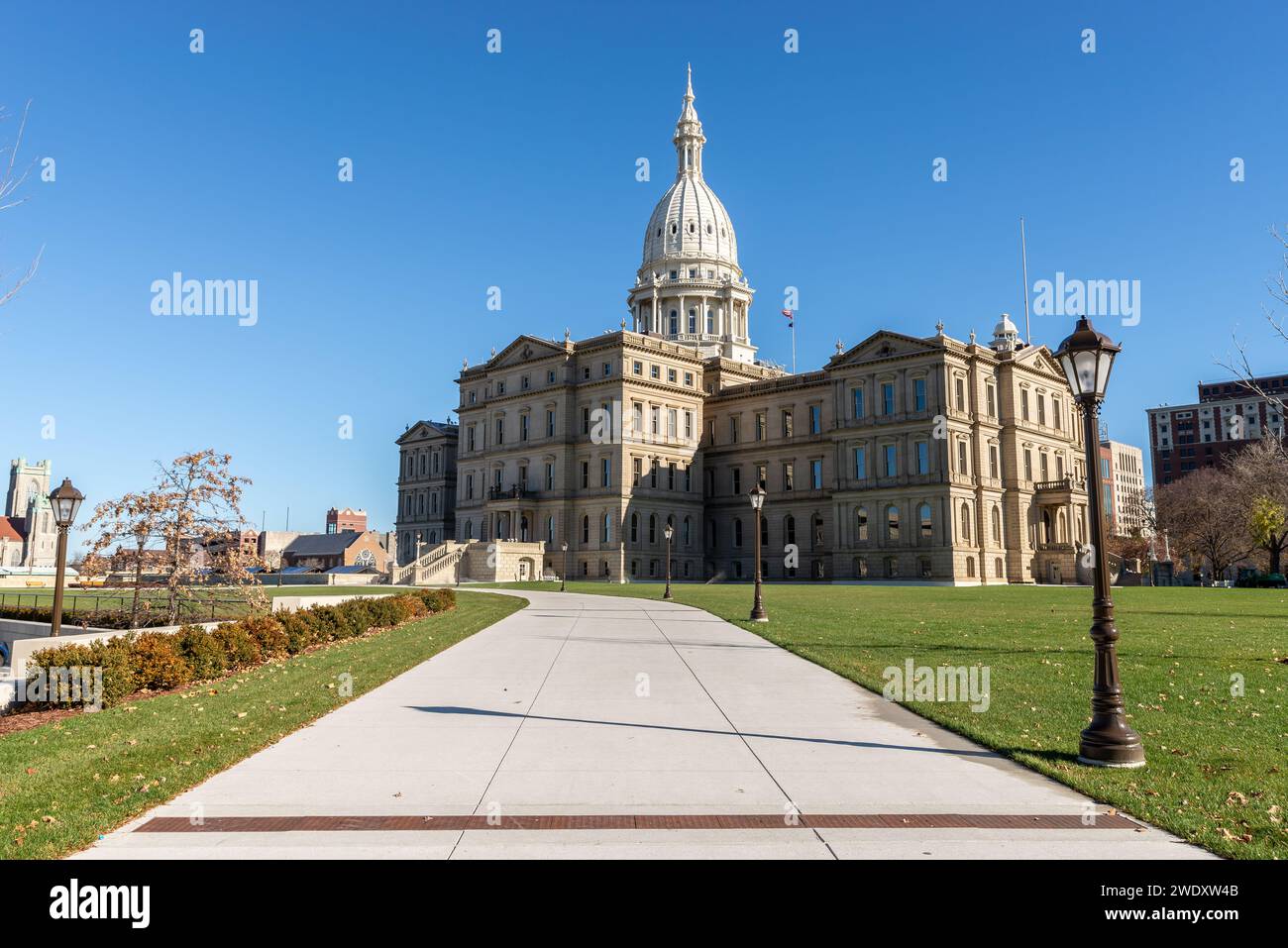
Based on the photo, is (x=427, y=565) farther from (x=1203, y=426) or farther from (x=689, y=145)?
(x=1203, y=426)

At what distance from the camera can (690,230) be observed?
11169 cm

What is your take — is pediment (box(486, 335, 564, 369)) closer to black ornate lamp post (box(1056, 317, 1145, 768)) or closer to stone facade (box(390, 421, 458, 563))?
stone facade (box(390, 421, 458, 563))

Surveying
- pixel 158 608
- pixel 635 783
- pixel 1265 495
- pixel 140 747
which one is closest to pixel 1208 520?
pixel 1265 495

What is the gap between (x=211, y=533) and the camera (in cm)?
2608

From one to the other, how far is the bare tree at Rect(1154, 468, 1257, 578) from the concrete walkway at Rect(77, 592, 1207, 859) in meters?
86.1

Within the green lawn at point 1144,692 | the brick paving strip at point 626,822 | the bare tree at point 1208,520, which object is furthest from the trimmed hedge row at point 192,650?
the bare tree at point 1208,520

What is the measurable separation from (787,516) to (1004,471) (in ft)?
64.7

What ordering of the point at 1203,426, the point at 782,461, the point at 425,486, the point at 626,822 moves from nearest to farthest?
the point at 626,822 < the point at 782,461 < the point at 425,486 < the point at 1203,426

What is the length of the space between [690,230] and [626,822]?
110191mm

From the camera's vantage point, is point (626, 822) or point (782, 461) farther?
point (782, 461)

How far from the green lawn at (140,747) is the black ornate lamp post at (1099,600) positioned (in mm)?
9060

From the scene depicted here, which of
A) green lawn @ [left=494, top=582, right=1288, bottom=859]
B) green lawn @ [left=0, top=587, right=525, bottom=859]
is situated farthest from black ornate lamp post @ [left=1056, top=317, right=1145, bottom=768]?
green lawn @ [left=0, top=587, right=525, bottom=859]

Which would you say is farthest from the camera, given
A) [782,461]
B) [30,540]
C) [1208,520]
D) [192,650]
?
[30,540]
